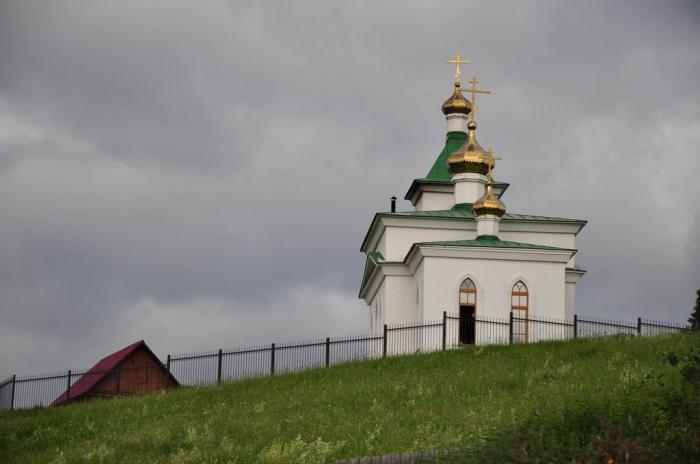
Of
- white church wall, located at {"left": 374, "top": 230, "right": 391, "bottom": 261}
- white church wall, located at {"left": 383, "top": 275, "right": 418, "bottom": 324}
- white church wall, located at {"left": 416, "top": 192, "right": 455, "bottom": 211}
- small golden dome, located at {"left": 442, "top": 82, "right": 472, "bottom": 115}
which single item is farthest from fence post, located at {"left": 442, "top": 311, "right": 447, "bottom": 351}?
small golden dome, located at {"left": 442, "top": 82, "right": 472, "bottom": 115}

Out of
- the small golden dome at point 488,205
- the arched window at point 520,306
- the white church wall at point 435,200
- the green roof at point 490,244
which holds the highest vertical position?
the white church wall at point 435,200

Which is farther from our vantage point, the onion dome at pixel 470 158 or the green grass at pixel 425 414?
the onion dome at pixel 470 158

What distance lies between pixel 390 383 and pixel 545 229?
1457cm

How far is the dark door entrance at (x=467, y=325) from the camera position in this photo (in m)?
35.5

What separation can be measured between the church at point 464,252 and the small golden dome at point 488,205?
1.1 inches

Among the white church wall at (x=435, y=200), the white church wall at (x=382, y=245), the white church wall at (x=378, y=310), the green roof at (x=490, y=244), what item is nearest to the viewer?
the green roof at (x=490, y=244)

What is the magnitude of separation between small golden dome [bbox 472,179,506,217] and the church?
0.10 ft

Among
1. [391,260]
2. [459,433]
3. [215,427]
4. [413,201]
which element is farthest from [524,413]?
[413,201]

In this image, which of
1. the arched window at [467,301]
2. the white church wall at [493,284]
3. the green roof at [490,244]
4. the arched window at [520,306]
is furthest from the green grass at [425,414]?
the green roof at [490,244]

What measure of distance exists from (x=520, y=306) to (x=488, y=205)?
11.1 feet

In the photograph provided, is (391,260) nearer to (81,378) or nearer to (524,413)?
(81,378)

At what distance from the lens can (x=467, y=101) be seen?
4528 cm

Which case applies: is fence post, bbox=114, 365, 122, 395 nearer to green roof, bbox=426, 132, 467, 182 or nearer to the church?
the church

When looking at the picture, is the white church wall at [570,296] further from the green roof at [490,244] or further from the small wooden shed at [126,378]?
the small wooden shed at [126,378]
